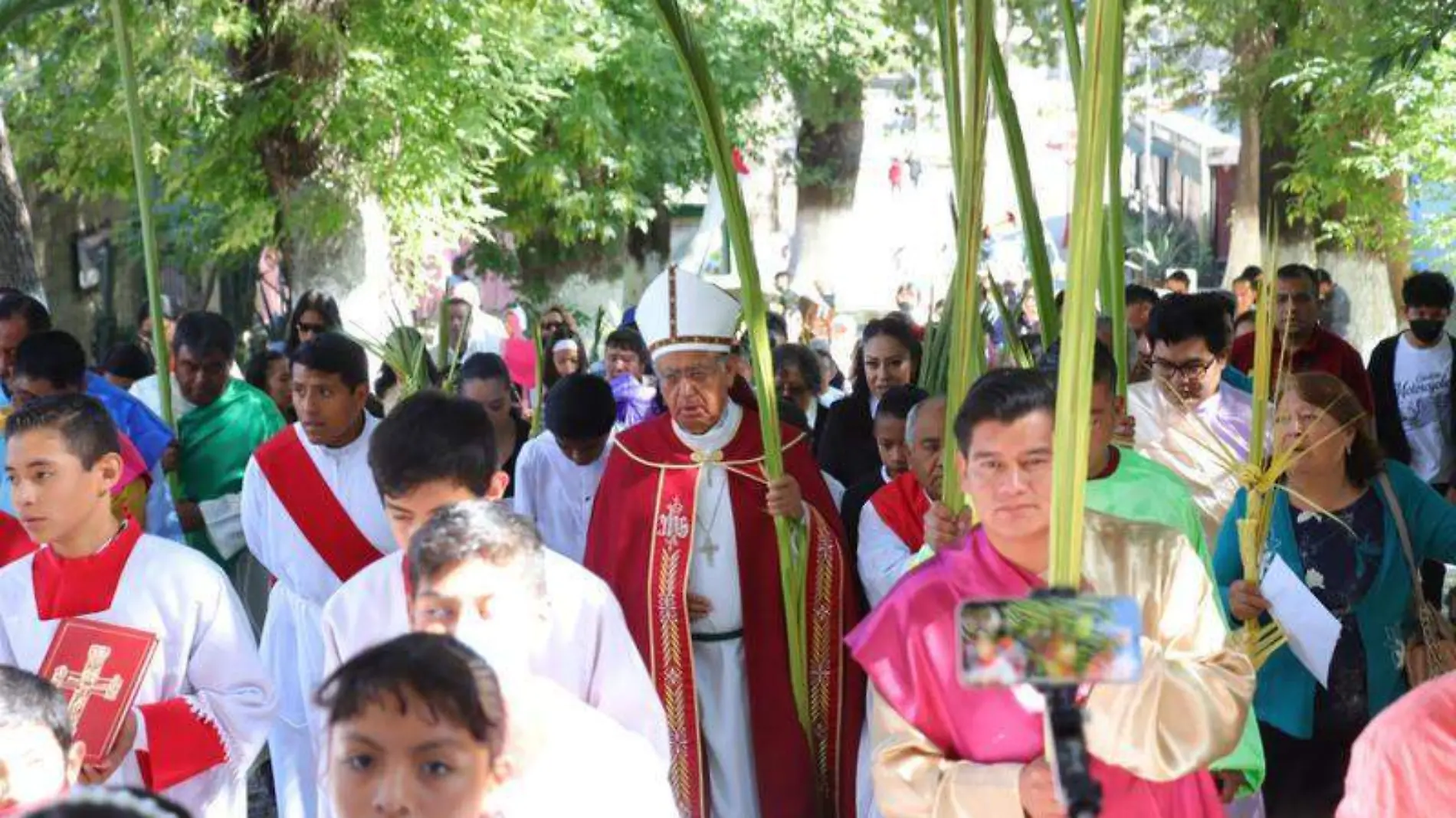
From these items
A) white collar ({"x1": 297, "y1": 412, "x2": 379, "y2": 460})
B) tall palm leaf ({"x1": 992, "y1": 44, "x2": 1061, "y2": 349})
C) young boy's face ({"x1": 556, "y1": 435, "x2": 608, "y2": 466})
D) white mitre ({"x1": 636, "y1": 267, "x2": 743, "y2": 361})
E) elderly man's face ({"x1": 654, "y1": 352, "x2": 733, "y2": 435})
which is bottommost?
young boy's face ({"x1": 556, "y1": 435, "x2": 608, "y2": 466})

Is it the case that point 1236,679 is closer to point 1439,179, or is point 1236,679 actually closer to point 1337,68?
point 1337,68

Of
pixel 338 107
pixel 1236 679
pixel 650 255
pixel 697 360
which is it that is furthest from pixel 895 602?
pixel 650 255

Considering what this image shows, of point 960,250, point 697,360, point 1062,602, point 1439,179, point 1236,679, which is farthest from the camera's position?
point 1439,179

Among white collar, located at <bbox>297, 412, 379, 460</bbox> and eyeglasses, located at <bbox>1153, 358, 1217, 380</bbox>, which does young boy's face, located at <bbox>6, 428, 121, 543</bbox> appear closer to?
white collar, located at <bbox>297, 412, 379, 460</bbox>

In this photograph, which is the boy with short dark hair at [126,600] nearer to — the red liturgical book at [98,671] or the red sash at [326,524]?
the red liturgical book at [98,671]

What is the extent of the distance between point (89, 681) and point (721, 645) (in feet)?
7.73

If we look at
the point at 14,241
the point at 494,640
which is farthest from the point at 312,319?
the point at 494,640

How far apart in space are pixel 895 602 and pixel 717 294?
117 inches

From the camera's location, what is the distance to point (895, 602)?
386 centimetres

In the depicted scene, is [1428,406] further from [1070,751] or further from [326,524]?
[1070,751]

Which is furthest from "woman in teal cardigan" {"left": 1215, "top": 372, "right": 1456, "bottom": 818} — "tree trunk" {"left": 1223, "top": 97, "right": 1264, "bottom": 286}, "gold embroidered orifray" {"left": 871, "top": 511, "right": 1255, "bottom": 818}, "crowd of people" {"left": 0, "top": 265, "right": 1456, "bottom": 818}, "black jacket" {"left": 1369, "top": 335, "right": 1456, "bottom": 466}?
"tree trunk" {"left": 1223, "top": 97, "right": 1264, "bottom": 286}

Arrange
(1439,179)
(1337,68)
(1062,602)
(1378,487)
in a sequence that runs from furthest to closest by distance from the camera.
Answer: (1439,179) → (1337,68) → (1378,487) → (1062,602)

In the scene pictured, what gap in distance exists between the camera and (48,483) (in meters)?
4.94

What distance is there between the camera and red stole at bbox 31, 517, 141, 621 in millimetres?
4895
